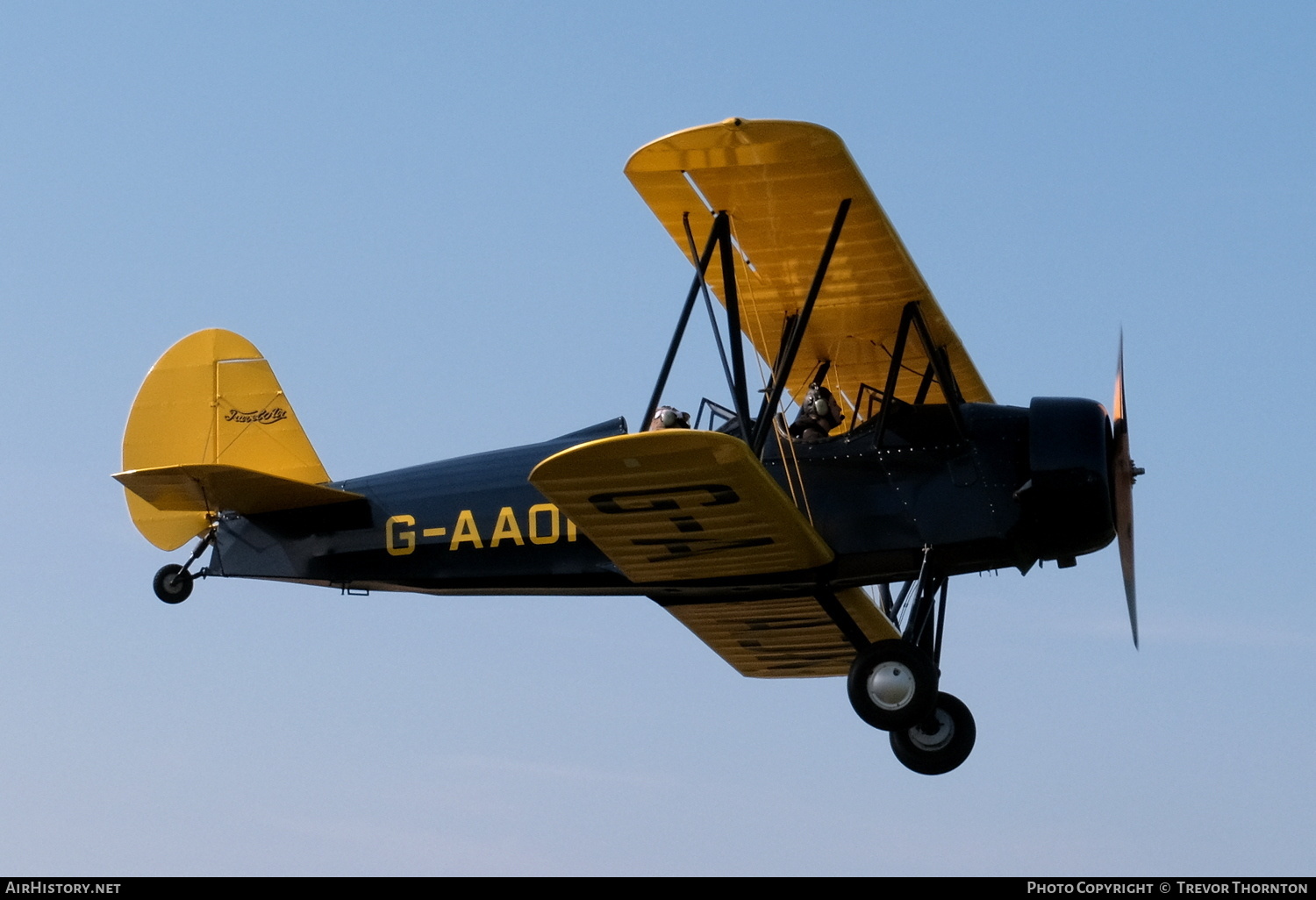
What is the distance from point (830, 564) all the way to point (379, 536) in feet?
9.92

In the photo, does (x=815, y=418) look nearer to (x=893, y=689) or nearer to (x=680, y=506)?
(x=680, y=506)

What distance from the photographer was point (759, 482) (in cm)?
970

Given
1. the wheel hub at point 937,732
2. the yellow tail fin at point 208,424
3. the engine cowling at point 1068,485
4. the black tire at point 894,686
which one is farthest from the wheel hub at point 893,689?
the yellow tail fin at point 208,424

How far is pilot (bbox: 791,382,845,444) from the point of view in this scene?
1096 centimetres

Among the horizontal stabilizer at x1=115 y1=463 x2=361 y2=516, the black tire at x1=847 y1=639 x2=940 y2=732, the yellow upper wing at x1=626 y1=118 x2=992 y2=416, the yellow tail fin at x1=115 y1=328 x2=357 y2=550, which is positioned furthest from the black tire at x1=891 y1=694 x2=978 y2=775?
the yellow tail fin at x1=115 y1=328 x2=357 y2=550

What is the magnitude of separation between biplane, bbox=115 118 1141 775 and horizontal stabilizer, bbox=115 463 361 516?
2cm

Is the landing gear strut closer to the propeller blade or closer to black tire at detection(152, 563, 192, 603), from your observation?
the propeller blade

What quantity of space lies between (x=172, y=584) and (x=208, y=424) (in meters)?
1.25

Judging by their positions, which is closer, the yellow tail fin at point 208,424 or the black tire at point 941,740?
the black tire at point 941,740

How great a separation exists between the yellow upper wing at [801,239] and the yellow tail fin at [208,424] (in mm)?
3272

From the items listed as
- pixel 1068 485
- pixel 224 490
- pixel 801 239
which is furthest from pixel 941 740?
pixel 224 490

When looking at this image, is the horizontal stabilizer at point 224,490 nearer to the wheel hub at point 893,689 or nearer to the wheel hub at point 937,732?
the wheel hub at point 893,689

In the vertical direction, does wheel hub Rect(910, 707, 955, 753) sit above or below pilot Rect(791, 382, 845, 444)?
below

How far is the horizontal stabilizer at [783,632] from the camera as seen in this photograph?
A: 12195 mm
